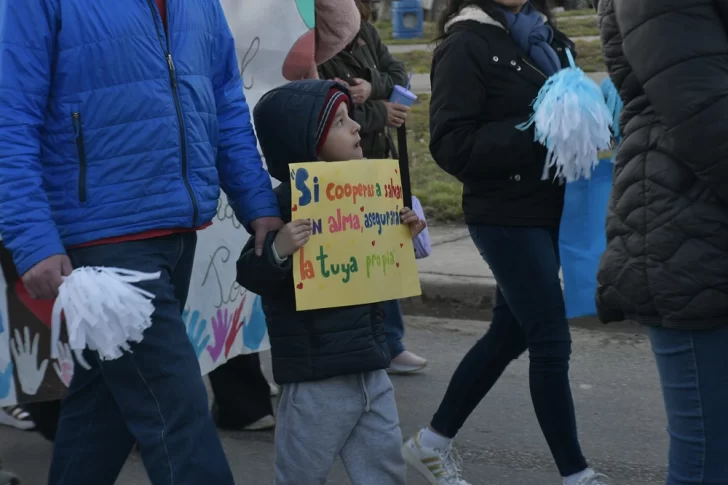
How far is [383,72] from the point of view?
5129mm

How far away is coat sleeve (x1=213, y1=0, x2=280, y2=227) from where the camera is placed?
3074mm

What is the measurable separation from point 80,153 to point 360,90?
2193 millimetres

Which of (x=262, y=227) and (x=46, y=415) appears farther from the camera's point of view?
(x=46, y=415)

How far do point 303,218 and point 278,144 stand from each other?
244 mm

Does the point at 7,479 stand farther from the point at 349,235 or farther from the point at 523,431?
the point at 523,431

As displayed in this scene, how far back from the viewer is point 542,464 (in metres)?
4.23

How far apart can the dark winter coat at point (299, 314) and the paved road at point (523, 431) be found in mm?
1176

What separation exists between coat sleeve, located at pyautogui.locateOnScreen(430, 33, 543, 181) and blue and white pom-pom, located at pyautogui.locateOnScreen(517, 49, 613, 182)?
0.07m

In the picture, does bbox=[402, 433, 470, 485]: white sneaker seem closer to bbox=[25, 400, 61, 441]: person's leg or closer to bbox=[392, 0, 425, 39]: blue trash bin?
bbox=[25, 400, 61, 441]: person's leg

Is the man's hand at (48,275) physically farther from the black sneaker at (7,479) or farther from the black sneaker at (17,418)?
the black sneaker at (17,418)

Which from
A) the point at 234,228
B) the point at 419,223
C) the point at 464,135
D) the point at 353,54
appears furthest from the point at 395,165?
the point at 353,54

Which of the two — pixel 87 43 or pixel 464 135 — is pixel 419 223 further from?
pixel 87 43

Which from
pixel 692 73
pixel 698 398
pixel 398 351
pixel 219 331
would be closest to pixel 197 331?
pixel 219 331

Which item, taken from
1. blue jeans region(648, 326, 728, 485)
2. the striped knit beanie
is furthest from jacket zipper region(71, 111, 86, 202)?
blue jeans region(648, 326, 728, 485)
